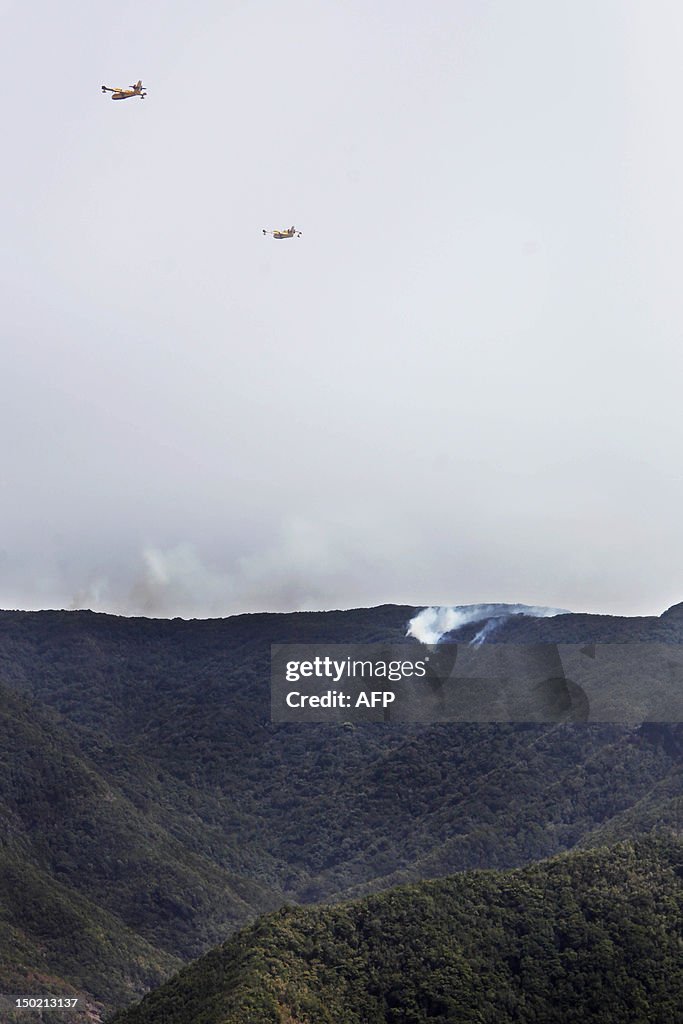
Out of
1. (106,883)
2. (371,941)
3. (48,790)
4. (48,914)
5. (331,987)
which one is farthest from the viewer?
(48,790)

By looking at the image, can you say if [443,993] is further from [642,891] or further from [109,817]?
[109,817]

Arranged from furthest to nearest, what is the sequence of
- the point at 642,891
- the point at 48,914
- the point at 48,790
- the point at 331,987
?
the point at 48,790
the point at 48,914
the point at 642,891
the point at 331,987

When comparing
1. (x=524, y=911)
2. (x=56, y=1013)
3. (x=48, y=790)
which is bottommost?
(x=56, y=1013)

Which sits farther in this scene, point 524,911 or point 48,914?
point 48,914

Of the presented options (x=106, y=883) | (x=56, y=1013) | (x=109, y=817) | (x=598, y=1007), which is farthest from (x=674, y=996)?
(x=109, y=817)

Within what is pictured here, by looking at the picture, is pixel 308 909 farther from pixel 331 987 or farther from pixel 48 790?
pixel 48 790

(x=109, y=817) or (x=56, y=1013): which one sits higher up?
(x=109, y=817)

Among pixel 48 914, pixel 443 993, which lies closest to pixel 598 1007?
pixel 443 993
